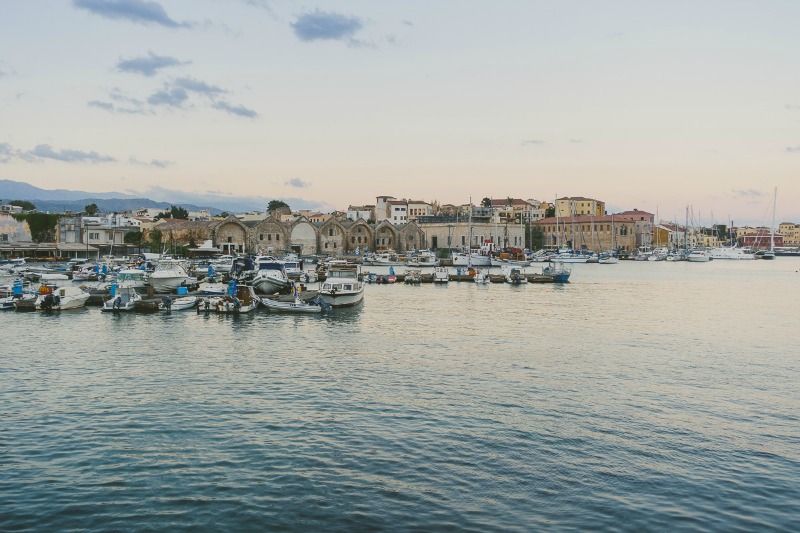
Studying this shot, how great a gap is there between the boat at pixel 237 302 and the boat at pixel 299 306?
1183 mm

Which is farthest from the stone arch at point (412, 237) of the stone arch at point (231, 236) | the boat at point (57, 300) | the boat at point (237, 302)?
the boat at point (57, 300)

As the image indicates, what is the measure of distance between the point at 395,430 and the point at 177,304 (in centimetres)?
2865

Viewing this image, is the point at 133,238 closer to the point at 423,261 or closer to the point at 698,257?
the point at 423,261

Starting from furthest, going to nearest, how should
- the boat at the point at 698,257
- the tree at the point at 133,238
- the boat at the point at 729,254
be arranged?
the boat at the point at 729,254, the boat at the point at 698,257, the tree at the point at 133,238

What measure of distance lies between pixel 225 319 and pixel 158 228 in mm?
91478

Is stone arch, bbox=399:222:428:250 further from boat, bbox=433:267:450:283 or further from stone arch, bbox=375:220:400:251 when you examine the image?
boat, bbox=433:267:450:283

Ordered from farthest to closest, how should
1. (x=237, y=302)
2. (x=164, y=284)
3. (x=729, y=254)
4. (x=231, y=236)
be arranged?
(x=729, y=254) → (x=231, y=236) → (x=164, y=284) → (x=237, y=302)

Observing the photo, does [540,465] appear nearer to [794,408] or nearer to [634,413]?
[634,413]

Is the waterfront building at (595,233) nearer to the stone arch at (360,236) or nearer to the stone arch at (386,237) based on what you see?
the stone arch at (386,237)

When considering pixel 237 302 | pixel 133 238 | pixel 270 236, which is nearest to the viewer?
pixel 237 302

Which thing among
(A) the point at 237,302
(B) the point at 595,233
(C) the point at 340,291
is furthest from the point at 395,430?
(B) the point at 595,233

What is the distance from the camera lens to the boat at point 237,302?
131 ft

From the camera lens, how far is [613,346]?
30234 millimetres

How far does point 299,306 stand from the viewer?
3981 centimetres
